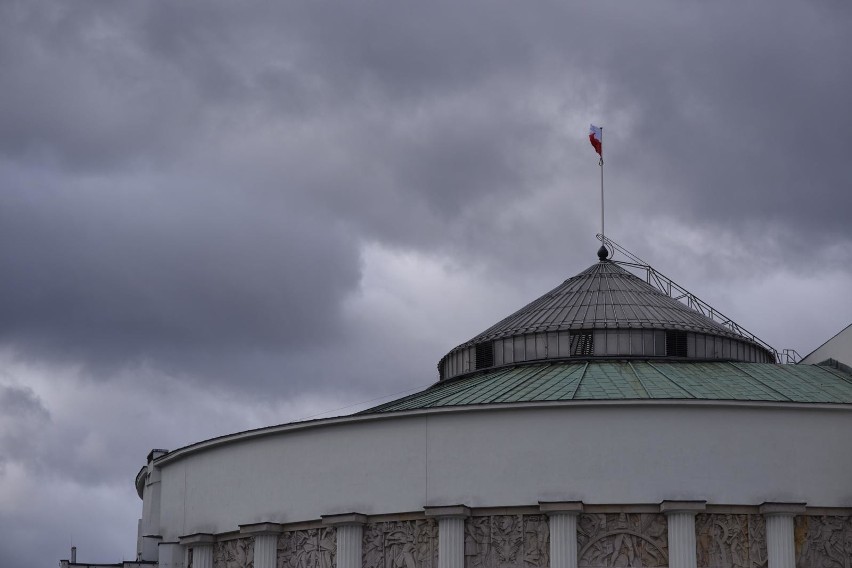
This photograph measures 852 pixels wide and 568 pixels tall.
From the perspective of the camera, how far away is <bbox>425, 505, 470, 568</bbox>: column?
97.8ft

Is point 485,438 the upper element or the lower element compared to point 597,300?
lower

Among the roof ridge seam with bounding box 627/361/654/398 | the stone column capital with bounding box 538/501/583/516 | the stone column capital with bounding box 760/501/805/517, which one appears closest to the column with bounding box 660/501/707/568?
the stone column capital with bounding box 760/501/805/517

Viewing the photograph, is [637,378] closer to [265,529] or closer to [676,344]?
[676,344]

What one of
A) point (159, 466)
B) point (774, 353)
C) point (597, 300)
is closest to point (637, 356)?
point (597, 300)

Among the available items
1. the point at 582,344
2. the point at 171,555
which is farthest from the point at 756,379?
the point at 171,555

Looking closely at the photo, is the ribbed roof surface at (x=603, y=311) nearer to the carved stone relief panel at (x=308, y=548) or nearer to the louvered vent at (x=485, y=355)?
the louvered vent at (x=485, y=355)

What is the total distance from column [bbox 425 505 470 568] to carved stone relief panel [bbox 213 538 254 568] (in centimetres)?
455

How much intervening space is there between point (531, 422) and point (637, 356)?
6453 mm

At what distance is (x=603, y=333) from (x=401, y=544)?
8570 mm

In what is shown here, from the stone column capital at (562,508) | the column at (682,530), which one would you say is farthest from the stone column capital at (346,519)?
the column at (682,530)

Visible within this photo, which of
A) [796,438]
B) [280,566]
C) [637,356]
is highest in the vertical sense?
[637,356]

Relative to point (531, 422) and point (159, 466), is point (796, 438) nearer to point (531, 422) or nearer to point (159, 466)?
point (531, 422)

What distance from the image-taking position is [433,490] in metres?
30.6

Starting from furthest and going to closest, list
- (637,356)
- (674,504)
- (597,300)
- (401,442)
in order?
(597,300), (637,356), (401,442), (674,504)
